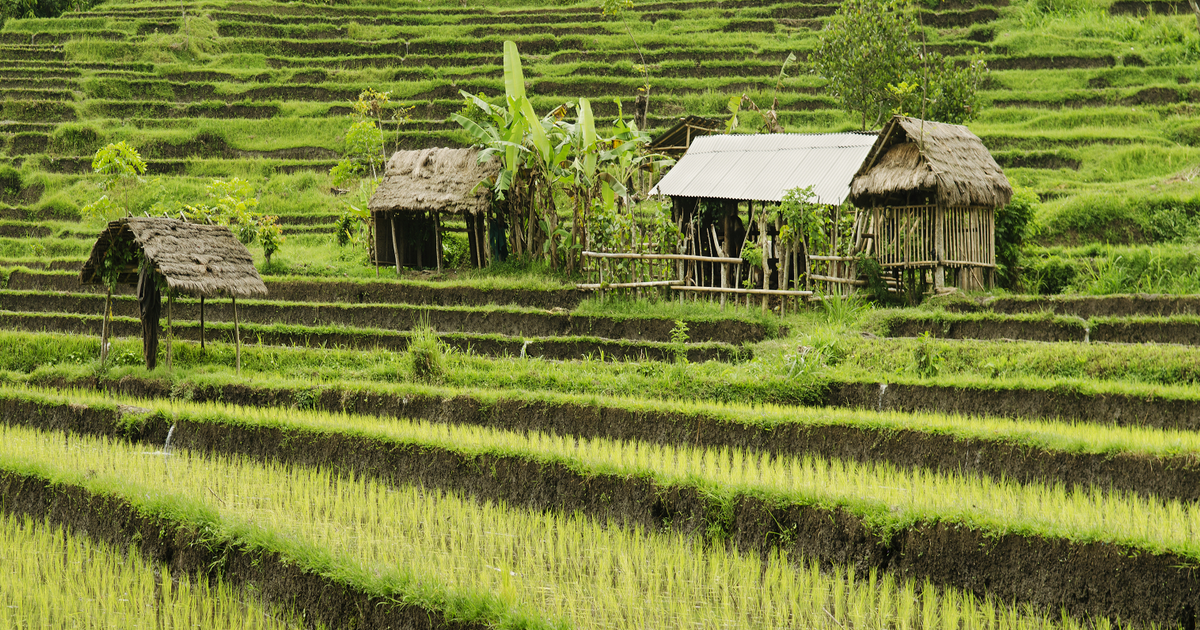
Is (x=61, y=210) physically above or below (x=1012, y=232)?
above

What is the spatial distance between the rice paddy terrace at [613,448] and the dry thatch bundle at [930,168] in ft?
5.26

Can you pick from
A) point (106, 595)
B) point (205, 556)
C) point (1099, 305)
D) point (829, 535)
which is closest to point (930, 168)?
point (1099, 305)

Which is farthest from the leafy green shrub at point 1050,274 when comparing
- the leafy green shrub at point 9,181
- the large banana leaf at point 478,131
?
the leafy green shrub at point 9,181

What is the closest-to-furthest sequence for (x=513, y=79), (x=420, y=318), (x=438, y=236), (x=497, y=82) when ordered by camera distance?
(x=420, y=318)
(x=513, y=79)
(x=438, y=236)
(x=497, y=82)

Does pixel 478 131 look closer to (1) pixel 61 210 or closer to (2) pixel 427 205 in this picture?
(2) pixel 427 205

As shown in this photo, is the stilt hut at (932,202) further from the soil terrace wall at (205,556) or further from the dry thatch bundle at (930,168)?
the soil terrace wall at (205,556)

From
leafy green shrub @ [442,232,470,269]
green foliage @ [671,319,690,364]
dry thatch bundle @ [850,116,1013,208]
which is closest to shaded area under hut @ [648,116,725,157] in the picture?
leafy green shrub @ [442,232,470,269]

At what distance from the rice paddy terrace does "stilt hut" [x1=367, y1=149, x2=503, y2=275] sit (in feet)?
2.57

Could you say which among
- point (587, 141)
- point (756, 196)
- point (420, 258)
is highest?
point (587, 141)

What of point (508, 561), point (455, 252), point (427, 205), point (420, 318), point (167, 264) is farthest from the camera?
point (455, 252)

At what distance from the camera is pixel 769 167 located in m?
14.9

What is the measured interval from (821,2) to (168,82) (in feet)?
73.0

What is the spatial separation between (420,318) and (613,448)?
284 inches

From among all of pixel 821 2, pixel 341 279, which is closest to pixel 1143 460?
pixel 341 279
